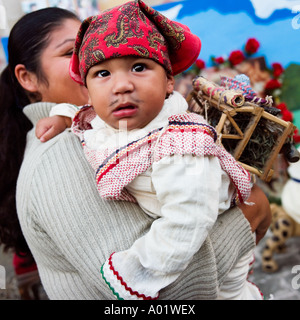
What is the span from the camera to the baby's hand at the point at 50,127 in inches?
53.8

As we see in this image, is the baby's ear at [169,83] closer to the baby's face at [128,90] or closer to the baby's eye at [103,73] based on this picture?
the baby's face at [128,90]

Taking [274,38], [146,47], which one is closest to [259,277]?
[274,38]

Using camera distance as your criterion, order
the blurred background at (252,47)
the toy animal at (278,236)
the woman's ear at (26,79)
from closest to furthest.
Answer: the woman's ear at (26,79) → the blurred background at (252,47) → the toy animal at (278,236)

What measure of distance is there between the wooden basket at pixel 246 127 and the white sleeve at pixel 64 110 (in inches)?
22.6

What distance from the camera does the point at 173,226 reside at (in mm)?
946

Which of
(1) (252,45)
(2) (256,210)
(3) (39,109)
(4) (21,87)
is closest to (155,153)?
(2) (256,210)

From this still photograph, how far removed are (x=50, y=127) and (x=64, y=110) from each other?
0.33ft

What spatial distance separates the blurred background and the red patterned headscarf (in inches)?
58.4

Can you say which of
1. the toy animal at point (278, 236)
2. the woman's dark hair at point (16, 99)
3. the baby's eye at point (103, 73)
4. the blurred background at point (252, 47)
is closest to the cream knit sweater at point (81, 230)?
the baby's eye at point (103, 73)

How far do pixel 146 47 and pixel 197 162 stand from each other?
1.33 ft

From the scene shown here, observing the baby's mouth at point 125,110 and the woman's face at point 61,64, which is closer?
the baby's mouth at point 125,110

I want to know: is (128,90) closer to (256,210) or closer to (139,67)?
(139,67)

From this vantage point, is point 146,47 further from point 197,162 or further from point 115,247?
point 115,247

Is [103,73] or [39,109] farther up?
[103,73]
